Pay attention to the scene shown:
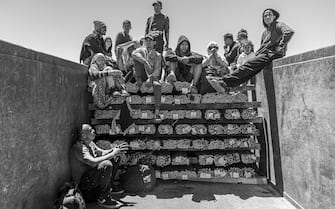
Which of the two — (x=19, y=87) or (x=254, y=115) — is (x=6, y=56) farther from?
(x=254, y=115)

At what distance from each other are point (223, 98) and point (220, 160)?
1.59 meters

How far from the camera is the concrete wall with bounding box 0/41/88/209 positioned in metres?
2.94

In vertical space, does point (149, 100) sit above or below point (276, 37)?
below

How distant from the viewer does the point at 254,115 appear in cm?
576

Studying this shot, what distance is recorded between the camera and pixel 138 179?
→ 5.05 meters

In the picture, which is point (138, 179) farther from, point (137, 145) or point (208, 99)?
point (208, 99)

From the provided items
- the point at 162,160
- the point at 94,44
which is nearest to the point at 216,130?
the point at 162,160

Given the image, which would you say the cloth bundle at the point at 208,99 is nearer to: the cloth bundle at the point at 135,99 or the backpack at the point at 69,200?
the cloth bundle at the point at 135,99

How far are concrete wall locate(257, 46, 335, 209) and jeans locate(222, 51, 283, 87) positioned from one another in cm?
35

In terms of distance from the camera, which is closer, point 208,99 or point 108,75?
point 108,75

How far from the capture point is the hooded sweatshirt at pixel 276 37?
5.11 metres

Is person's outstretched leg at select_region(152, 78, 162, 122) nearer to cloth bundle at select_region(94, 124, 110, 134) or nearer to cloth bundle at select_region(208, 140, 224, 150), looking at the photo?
cloth bundle at select_region(94, 124, 110, 134)

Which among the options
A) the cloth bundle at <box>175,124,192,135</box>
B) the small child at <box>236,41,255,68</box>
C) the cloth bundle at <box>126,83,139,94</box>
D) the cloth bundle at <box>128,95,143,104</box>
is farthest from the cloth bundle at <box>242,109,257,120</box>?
the cloth bundle at <box>126,83,139,94</box>

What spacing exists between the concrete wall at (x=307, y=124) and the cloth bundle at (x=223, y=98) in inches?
45.5
